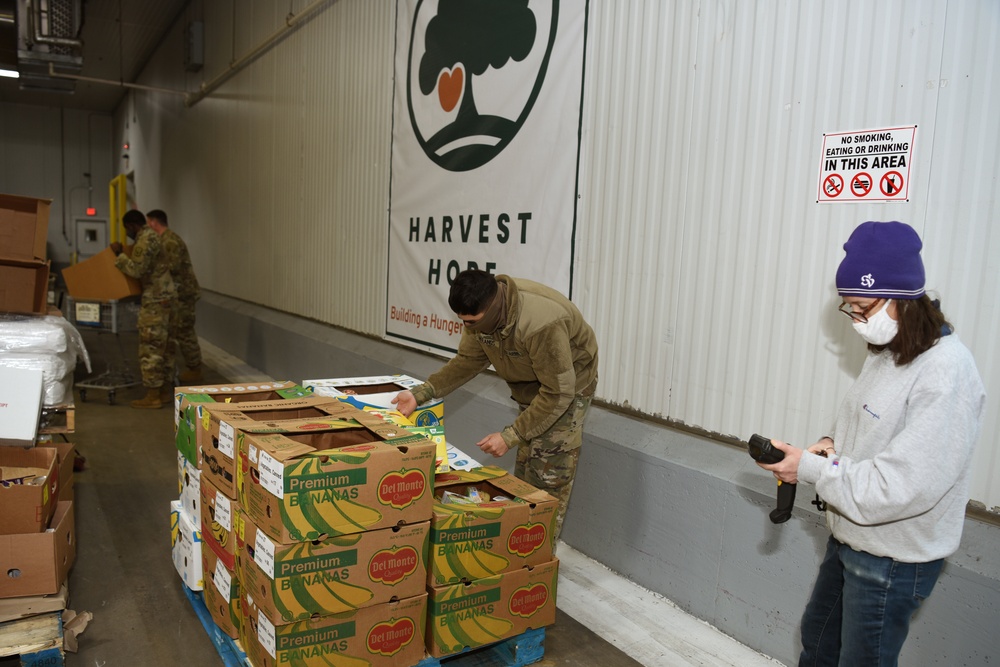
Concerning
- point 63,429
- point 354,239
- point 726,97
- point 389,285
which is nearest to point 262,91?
point 354,239

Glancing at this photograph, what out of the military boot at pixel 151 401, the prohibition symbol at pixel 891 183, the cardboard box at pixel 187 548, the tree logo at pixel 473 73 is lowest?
the military boot at pixel 151 401

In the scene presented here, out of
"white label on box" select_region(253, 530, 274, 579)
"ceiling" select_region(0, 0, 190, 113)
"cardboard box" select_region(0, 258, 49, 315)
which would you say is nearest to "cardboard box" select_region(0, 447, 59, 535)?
"white label on box" select_region(253, 530, 274, 579)

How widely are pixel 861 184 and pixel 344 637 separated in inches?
92.8

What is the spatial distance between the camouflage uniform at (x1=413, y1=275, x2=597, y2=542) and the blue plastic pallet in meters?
1.19

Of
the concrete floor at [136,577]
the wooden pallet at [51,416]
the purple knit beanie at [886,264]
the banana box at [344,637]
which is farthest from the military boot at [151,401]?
the purple knit beanie at [886,264]

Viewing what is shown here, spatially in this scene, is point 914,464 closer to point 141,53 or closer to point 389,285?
point 389,285

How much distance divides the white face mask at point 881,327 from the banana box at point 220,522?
6.61 ft

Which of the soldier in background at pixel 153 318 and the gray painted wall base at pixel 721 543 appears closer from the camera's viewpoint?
the gray painted wall base at pixel 721 543

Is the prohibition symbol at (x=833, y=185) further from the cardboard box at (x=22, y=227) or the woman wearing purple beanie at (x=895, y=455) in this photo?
the cardboard box at (x=22, y=227)

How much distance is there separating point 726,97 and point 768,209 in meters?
0.53

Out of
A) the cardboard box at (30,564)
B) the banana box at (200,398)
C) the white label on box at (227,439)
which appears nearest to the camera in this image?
the white label on box at (227,439)

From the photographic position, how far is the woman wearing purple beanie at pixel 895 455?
1.63 metres

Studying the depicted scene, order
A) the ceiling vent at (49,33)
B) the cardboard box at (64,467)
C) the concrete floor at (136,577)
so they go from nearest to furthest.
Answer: the concrete floor at (136,577), the cardboard box at (64,467), the ceiling vent at (49,33)

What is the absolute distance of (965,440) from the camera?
1.63 meters
